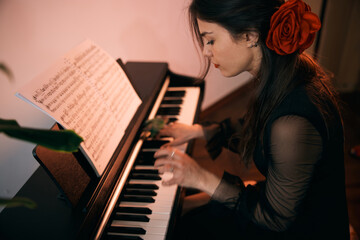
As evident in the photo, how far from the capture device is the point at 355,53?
2.53 m

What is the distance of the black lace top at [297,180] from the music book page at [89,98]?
1.61ft

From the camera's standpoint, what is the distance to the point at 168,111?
1.54m

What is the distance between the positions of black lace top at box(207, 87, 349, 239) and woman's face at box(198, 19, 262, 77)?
22 centimetres

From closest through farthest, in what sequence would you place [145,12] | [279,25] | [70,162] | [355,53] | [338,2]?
[279,25], [70,162], [145,12], [338,2], [355,53]

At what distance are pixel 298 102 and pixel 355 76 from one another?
97.1 inches

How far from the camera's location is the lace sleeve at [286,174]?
0.76m

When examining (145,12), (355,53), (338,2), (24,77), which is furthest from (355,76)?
(24,77)

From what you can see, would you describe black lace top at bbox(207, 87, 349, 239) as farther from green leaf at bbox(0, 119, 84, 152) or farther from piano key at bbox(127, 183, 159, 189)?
green leaf at bbox(0, 119, 84, 152)

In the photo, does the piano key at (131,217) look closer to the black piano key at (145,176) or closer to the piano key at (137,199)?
the piano key at (137,199)

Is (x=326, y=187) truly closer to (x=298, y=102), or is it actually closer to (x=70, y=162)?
(x=298, y=102)

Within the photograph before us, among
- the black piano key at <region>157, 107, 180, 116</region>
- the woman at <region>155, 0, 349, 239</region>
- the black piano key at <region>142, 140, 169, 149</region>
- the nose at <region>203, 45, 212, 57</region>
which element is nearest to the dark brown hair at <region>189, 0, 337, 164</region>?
the woman at <region>155, 0, 349, 239</region>

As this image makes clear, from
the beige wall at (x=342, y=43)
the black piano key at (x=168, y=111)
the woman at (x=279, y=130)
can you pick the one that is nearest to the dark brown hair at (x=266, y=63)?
the woman at (x=279, y=130)

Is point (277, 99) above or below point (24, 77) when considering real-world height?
below

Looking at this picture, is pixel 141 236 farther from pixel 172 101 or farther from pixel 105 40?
pixel 105 40
